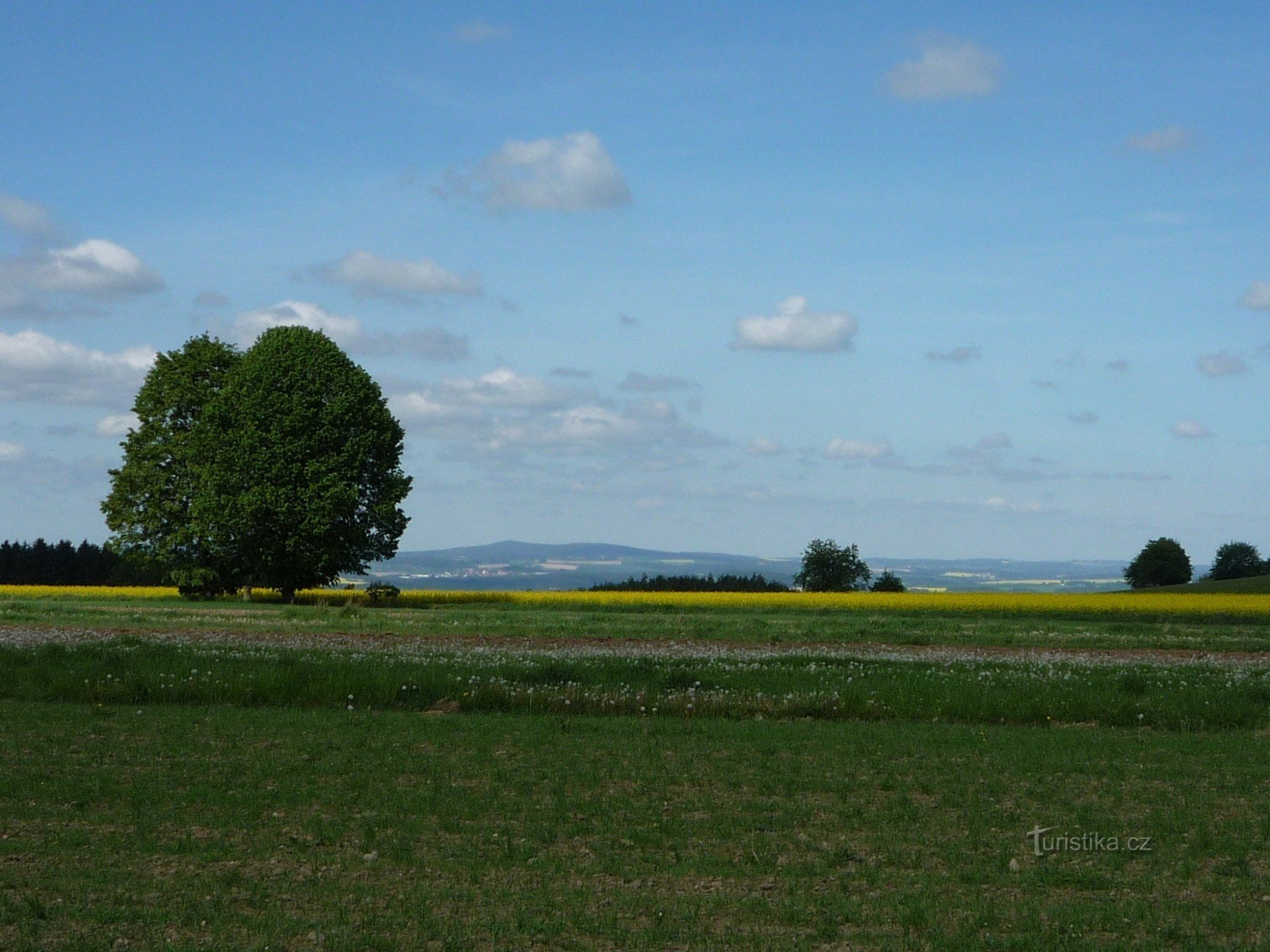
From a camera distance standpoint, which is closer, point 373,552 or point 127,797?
point 127,797

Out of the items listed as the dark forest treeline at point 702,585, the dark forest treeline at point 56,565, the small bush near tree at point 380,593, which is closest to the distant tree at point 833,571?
the dark forest treeline at point 702,585

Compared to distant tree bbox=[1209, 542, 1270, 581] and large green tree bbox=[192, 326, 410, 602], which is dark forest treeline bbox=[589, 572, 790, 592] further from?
distant tree bbox=[1209, 542, 1270, 581]

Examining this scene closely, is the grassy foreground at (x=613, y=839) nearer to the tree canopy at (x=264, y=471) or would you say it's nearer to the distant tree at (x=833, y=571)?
the tree canopy at (x=264, y=471)

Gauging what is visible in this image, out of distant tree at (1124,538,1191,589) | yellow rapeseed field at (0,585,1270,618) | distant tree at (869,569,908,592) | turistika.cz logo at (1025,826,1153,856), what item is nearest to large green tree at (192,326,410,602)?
yellow rapeseed field at (0,585,1270,618)

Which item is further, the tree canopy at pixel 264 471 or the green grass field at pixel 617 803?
the tree canopy at pixel 264 471

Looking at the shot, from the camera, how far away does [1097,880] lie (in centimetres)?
998

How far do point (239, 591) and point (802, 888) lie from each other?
233ft

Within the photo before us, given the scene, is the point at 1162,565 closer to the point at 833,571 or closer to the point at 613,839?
the point at 833,571

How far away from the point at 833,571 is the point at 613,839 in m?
79.0

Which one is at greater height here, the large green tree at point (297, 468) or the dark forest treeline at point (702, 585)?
the large green tree at point (297, 468)

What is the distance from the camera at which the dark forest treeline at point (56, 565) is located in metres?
105

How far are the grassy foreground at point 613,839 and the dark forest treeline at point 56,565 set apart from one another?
318ft

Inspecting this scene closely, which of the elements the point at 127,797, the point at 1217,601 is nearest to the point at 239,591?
the point at 1217,601

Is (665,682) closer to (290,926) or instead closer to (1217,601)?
(290,926)
